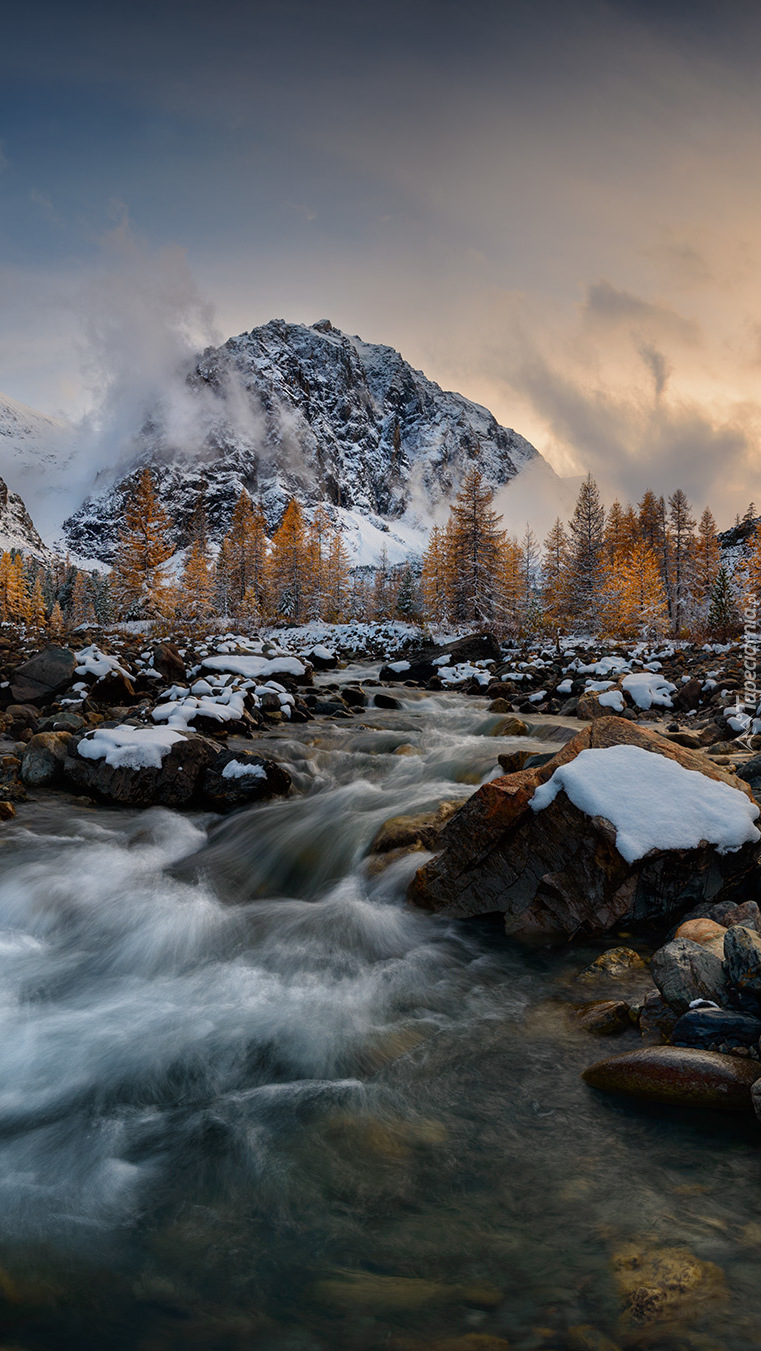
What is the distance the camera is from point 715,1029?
3426mm

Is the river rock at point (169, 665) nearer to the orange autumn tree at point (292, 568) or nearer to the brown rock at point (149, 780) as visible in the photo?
the brown rock at point (149, 780)

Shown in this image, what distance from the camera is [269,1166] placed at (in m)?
3.27

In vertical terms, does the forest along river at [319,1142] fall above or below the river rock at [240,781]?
below

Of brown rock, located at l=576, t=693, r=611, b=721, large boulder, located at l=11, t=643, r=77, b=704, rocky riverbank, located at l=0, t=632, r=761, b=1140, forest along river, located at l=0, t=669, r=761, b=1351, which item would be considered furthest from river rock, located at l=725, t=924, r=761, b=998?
large boulder, located at l=11, t=643, r=77, b=704

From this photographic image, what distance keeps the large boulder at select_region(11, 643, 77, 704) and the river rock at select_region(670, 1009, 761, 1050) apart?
49.2 feet

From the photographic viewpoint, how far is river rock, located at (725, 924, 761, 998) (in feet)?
11.4

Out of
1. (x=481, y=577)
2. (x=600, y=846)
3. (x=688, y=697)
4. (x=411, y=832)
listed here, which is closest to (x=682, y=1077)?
(x=600, y=846)

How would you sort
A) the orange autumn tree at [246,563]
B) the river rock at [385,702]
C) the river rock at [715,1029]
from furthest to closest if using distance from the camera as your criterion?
the orange autumn tree at [246,563]
the river rock at [385,702]
the river rock at [715,1029]

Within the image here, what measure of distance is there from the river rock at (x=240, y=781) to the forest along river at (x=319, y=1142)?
8.91 ft

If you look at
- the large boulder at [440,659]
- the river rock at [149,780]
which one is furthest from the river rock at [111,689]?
the large boulder at [440,659]

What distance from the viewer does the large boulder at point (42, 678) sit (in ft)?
48.6

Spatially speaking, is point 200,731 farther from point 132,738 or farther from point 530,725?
point 530,725

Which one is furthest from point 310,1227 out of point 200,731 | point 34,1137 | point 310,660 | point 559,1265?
point 310,660

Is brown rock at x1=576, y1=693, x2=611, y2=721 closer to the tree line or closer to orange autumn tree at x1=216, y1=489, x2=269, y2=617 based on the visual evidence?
the tree line
